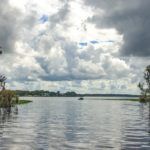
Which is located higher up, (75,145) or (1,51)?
(1,51)

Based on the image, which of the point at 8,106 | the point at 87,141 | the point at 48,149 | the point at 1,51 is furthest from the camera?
the point at 8,106

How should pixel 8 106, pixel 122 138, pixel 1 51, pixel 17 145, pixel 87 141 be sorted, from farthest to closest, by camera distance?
pixel 8 106, pixel 1 51, pixel 122 138, pixel 87 141, pixel 17 145

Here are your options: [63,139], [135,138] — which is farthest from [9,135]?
[135,138]

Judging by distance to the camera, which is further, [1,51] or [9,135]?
[1,51]

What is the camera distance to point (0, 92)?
403ft

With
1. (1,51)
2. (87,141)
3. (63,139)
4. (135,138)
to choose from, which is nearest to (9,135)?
(63,139)

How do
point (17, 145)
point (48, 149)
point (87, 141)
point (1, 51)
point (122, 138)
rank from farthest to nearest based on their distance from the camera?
point (1, 51) → point (122, 138) → point (87, 141) → point (17, 145) → point (48, 149)

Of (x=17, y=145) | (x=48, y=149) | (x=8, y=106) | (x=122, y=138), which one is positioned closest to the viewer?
(x=48, y=149)

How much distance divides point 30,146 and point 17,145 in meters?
1.54

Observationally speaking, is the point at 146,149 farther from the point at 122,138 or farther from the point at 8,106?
the point at 8,106

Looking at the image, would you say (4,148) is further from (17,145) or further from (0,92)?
(0,92)

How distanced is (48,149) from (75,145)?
13.2 feet

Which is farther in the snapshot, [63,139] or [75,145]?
[63,139]

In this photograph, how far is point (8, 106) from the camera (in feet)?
434
